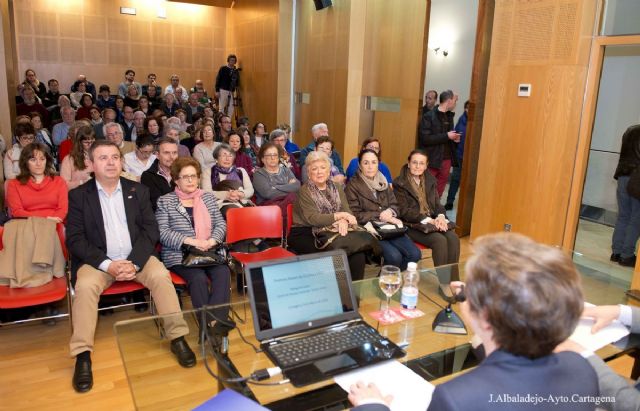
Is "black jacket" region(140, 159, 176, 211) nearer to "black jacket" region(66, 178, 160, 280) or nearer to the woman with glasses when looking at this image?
the woman with glasses

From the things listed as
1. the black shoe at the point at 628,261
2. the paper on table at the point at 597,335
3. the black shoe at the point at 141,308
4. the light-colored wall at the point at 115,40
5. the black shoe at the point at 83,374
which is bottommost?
the black shoe at the point at 141,308

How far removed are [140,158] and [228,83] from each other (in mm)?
7290

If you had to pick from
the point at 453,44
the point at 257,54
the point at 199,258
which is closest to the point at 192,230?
the point at 199,258

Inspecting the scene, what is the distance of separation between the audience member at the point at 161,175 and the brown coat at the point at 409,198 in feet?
6.44

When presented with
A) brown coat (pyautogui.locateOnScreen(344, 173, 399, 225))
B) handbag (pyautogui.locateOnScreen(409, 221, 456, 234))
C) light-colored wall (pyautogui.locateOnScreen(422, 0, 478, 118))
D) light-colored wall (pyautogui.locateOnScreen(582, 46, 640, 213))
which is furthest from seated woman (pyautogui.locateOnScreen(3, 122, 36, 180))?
light-colored wall (pyautogui.locateOnScreen(422, 0, 478, 118))

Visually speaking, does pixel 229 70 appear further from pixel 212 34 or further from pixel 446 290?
pixel 446 290

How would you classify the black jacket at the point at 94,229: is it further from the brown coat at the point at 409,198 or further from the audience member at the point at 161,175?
the brown coat at the point at 409,198

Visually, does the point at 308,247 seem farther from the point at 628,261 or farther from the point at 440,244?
the point at 628,261

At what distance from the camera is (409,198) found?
14.5 ft

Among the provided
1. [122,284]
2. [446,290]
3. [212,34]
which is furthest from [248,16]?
[446,290]

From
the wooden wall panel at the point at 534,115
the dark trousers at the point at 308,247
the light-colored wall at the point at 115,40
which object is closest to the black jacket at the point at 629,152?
the wooden wall panel at the point at 534,115

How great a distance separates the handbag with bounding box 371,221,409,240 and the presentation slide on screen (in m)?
2.08

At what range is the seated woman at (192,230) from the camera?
3334 mm

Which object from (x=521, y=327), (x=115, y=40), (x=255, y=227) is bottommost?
(x=255, y=227)
